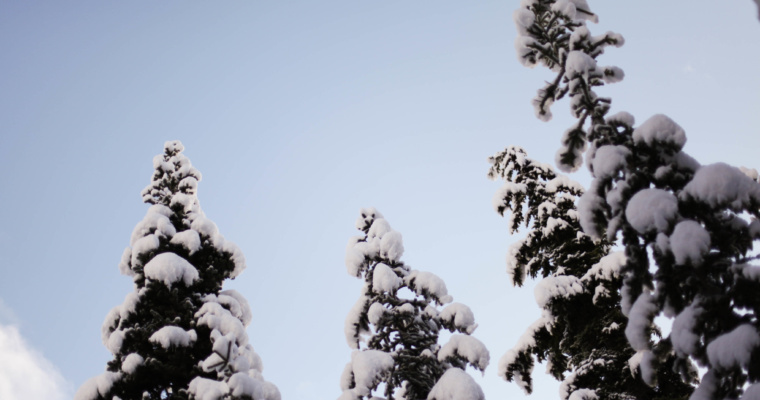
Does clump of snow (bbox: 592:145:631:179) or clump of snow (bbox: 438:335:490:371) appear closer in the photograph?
clump of snow (bbox: 592:145:631:179)

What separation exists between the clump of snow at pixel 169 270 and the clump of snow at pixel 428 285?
536cm

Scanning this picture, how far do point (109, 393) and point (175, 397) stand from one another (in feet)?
4.29

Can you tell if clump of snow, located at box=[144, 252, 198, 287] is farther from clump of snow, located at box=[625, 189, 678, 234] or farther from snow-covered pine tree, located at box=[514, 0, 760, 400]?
clump of snow, located at box=[625, 189, 678, 234]

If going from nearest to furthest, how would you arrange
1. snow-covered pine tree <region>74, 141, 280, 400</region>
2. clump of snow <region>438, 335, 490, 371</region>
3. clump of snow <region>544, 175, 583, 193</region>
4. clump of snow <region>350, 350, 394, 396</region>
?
clump of snow <region>350, 350, 394, 396</region>
clump of snow <region>438, 335, 490, 371</region>
snow-covered pine tree <region>74, 141, 280, 400</region>
clump of snow <region>544, 175, 583, 193</region>

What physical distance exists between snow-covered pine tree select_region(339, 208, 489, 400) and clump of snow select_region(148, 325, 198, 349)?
360 cm

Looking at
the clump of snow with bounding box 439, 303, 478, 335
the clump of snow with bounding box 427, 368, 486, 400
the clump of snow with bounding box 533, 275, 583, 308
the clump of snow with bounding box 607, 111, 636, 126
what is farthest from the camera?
the clump of snow with bounding box 533, 275, 583, 308

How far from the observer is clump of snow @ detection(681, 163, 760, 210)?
16.7ft

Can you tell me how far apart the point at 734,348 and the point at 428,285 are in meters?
6.61

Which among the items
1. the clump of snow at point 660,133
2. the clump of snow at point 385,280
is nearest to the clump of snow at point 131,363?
the clump of snow at point 385,280

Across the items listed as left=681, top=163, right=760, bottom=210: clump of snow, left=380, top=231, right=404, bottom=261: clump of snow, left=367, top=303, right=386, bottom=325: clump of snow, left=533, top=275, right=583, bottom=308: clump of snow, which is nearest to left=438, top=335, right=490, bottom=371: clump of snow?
left=367, top=303, right=386, bottom=325: clump of snow

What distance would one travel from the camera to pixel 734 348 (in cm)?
451

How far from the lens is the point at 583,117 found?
22.9 ft

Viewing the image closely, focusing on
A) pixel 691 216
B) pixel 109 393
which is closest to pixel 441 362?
pixel 691 216

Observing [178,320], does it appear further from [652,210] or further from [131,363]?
[652,210]
